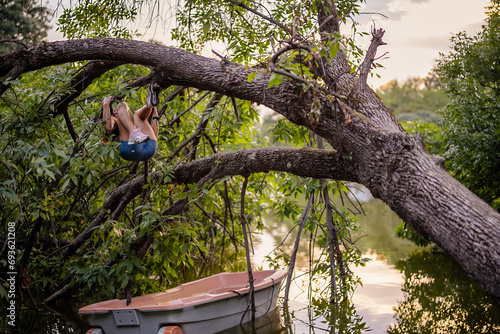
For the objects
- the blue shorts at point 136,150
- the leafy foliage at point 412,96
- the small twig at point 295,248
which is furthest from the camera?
the leafy foliage at point 412,96

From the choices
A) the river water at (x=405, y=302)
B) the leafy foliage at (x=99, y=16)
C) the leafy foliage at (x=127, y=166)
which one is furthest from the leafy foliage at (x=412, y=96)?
the leafy foliage at (x=99, y=16)

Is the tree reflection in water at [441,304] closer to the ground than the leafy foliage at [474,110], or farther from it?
closer to the ground

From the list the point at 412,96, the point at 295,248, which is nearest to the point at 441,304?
the point at 295,248

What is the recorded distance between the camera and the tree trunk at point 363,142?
2.68m

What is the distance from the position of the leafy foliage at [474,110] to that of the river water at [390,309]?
167cm

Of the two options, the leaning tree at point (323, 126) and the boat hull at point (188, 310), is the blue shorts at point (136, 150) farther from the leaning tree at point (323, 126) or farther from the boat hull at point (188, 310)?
the boat hull at point (188, 310)

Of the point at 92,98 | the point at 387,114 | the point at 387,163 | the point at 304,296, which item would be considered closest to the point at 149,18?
the point at 92,98

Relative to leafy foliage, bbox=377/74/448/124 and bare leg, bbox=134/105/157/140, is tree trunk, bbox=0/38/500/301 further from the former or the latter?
leafy foliage, bbox=377/74/448/124

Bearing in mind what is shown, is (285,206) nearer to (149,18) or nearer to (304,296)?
(304,296)

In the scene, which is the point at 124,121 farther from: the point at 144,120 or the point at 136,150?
the point at 136,150

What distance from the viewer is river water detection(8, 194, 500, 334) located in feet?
18.4

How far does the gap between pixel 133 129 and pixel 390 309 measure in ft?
14.7

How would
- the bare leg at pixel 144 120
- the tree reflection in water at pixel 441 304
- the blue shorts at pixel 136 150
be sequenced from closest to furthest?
the blue shorts at pixel 136 150 < the bare leg at pixel 144 120 < the tree reflection in water at pixel 441 304

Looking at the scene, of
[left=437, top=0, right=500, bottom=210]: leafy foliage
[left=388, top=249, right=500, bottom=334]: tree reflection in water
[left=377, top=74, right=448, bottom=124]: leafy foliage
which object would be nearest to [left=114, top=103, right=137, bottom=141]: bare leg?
[left=388, top=249, right=500, bottom=334]: tree reflection in water
